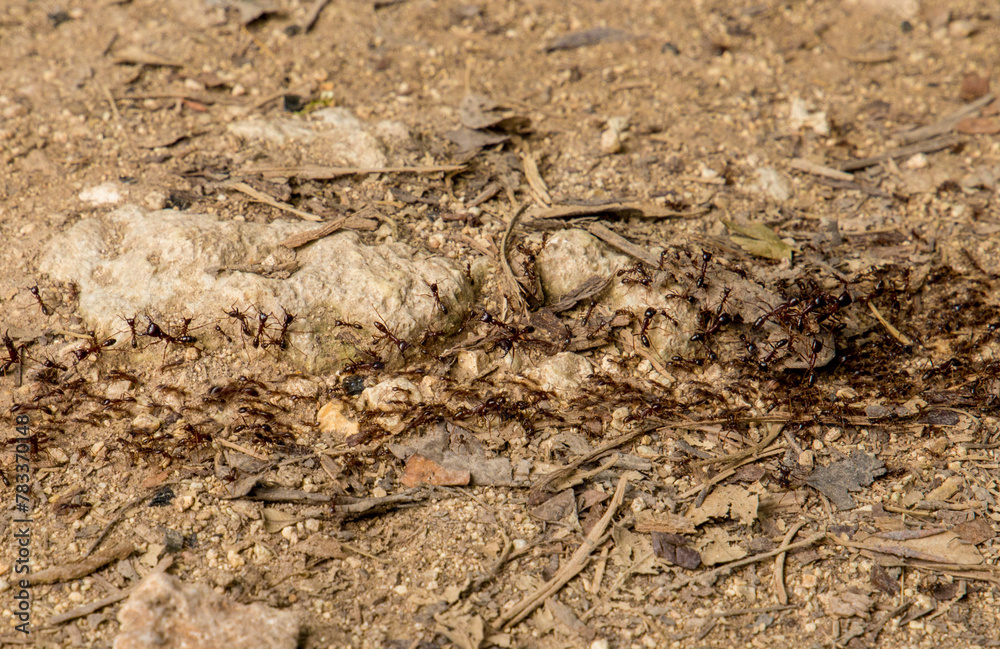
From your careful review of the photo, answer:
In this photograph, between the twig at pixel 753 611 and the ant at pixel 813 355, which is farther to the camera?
the ant at pixel 813 355

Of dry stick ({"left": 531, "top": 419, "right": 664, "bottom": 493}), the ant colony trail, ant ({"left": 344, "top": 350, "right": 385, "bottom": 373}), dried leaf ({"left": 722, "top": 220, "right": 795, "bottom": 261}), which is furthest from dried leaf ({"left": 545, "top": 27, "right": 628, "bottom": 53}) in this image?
dry stick ({"left": 531, "top": 419, "right": 664, "bottom": 493})

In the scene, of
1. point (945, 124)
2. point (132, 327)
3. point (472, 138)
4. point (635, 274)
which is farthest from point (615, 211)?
point (945, 124)

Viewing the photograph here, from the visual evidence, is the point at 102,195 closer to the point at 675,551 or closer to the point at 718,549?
the point at 675,551

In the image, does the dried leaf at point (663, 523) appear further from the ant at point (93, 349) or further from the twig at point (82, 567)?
the ant at point (93, 349)

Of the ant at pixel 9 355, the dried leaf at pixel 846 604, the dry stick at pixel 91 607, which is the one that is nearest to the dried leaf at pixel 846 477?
the dried leaf at pixel 846 604

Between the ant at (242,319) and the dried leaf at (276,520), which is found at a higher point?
the ant at (242,319)

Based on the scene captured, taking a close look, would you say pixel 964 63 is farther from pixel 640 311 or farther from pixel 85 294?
pixel 85 294

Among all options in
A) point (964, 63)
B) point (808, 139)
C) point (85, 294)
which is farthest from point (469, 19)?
point (964, 63)

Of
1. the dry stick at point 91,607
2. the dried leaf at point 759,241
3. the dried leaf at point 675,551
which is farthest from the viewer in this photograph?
the dried leaf at point 759,241
